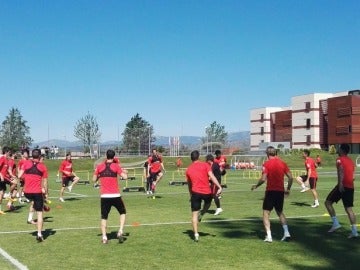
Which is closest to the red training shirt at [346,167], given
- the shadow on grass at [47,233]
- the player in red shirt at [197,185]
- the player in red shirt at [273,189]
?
the player in red shirt at [273,189]

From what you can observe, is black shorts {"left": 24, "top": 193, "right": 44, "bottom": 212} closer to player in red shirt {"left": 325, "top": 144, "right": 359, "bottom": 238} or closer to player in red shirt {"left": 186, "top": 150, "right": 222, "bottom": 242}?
player in red shirt {"left": 186, "top": 150, "right": 222, "bottom": 242}

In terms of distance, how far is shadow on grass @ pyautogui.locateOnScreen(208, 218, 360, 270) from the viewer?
976cm

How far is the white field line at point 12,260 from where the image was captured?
9.44 meters

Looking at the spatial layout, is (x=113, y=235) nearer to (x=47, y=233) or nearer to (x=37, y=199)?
(x=47, y=233)

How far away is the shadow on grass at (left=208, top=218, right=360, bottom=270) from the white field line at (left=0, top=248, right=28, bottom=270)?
4348 millimetres

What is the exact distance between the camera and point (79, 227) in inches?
569

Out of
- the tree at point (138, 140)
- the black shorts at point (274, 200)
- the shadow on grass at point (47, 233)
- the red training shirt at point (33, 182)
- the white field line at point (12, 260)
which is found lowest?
the shadow on grass at point (47, 233)

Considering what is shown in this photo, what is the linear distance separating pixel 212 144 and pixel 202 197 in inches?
2850

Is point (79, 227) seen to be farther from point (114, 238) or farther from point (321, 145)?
point (321, 145)

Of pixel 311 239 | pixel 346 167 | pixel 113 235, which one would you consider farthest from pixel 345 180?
pixel 113 235

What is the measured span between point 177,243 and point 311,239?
2819mm

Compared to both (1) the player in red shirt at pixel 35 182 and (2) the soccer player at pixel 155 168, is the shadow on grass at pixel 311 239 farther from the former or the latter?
(2) the soccer player at pixel 155 168

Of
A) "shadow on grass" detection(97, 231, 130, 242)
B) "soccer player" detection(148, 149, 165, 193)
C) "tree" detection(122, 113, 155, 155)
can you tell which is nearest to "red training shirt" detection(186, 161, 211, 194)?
"shadow on grass" detection(97, 231, 130, 242)

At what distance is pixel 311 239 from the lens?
12102 millimetres
